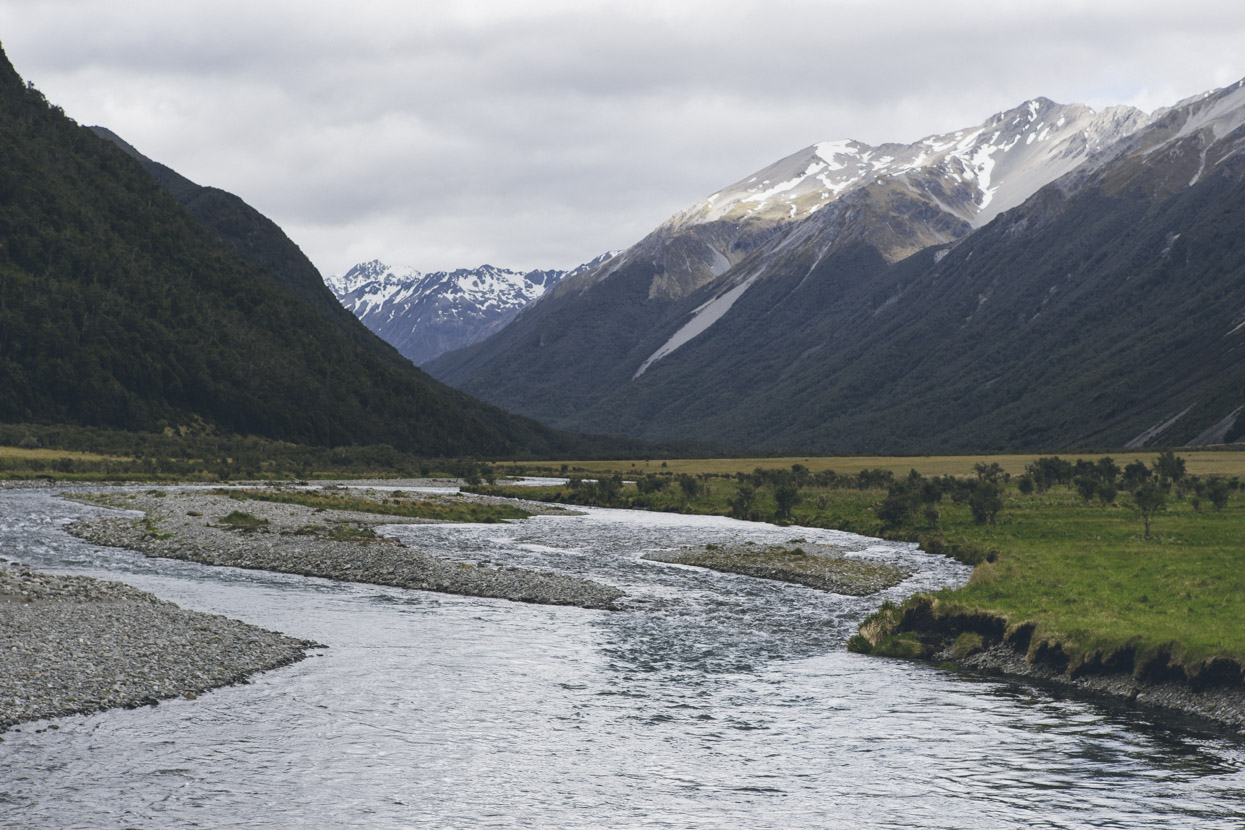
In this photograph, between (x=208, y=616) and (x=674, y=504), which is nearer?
(x=208, y=616)

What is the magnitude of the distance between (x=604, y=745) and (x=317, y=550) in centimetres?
3856

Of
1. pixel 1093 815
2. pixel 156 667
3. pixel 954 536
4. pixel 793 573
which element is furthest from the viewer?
pixel 954 536

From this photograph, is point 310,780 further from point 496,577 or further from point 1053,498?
point 1053,498

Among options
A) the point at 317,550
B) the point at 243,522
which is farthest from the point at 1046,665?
the point at 243,522

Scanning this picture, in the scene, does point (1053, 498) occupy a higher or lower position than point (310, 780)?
higher

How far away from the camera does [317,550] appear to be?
62062mm

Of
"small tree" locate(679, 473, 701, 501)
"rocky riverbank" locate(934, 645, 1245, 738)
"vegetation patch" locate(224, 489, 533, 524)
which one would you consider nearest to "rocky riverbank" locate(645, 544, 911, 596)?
"rocky riverbank" locate(934, 645, 1245, 738)

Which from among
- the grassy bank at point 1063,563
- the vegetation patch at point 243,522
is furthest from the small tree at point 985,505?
the vegetation patch at point 243,522

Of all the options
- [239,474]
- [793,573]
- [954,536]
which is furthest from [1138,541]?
[239,474]

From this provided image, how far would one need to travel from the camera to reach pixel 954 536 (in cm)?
7325

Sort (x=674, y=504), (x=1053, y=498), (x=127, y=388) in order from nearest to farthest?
(x=1053, y=498)
(x=674, y=504)
(x=127, y=388)

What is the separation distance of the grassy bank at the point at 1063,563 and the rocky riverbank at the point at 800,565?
5836 mm

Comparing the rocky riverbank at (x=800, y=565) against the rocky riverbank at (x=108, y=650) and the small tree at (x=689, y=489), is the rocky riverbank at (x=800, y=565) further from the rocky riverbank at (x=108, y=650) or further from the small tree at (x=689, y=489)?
the small tree at (x=689, y=489)

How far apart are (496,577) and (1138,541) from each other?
36.4 m
